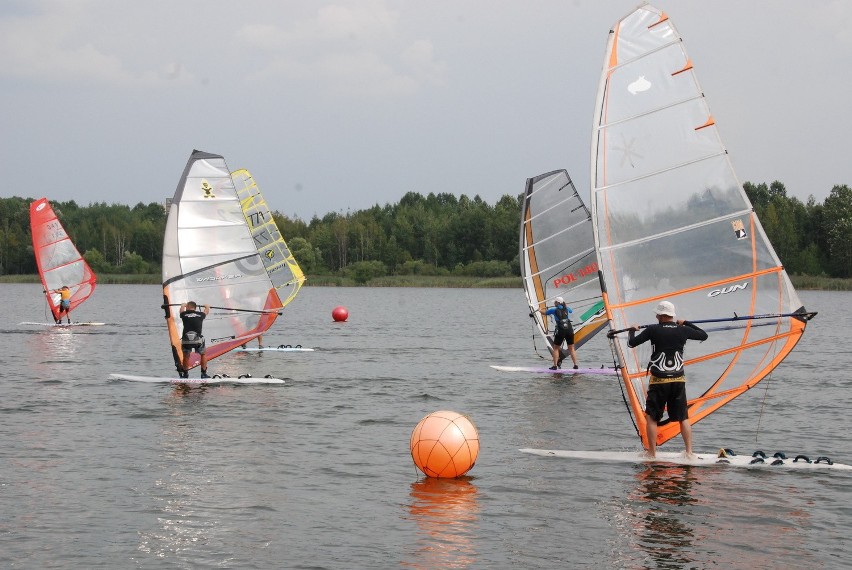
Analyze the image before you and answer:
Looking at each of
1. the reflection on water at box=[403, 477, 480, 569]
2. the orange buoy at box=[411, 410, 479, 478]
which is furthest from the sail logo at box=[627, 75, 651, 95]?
the reflection on water at box=[403, 477, 480, 569]

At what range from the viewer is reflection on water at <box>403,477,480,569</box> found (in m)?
10.0

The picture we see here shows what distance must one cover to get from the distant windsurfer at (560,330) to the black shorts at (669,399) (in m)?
11.2

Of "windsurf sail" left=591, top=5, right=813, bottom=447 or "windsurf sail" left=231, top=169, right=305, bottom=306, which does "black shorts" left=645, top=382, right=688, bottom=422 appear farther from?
"windsurf sail" left=231, top=169, right=305, bottom=306

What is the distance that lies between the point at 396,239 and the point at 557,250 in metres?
123

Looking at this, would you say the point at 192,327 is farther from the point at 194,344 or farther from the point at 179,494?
the point at 179,494

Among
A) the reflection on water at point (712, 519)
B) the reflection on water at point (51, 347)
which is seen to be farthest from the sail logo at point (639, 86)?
the reflection on water at point (51, 347)

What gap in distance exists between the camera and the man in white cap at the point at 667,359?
43.8 feet

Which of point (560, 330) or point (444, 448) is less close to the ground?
point (560, 330)

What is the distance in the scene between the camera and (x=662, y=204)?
14.8m

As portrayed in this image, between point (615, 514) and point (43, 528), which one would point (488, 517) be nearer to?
point (615, 514)

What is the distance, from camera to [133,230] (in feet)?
486

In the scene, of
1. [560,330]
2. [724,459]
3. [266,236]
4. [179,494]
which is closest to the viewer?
[179,494]

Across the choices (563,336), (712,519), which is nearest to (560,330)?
(563,336)

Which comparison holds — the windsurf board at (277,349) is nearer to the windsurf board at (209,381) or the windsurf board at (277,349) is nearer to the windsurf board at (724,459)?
the windsurf board at (209,381)
